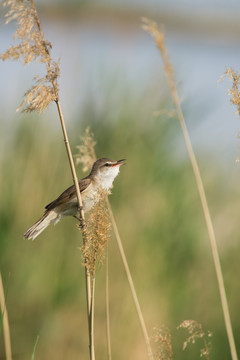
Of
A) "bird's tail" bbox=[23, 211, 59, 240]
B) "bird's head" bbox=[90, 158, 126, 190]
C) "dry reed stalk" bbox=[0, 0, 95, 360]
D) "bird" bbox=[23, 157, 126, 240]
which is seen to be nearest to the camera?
"dry reed stalk" bbox=[0, 0, 95, 360]

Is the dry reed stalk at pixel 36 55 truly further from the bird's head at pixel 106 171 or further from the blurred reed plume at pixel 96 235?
the bird's head at pixel 106 171

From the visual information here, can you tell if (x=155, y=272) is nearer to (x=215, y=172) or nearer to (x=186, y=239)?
(x=186, y=239)

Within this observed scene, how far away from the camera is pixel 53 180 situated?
268 cm

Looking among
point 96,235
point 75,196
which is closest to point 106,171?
point 75,196

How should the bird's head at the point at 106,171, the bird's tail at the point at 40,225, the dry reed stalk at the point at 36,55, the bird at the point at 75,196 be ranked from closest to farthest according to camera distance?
the dry reed stalk at the point at 36,55
the bird's tail at the point at 40,225
the bird at the point at 75,196
the bird's head at the point at 106,171

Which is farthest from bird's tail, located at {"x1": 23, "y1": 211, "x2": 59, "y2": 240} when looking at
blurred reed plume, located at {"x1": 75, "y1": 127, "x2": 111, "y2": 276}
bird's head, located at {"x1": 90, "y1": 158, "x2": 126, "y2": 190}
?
blurred reed plume, located at {"x1": 75, "y1": 127, "x2": 111, "y2": 276}

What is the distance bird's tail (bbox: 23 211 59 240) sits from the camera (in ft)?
7.36

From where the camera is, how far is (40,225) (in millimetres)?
2336

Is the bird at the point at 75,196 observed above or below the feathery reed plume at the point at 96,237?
above

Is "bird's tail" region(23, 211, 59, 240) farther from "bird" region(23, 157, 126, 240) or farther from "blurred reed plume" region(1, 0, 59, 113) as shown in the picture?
"blurred reed plume" region(1, 0, 59, 113)

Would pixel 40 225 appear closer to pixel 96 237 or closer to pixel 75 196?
pixel 75 196

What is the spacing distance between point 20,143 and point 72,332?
1010 mm

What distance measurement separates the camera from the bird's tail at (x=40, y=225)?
224 centimetres

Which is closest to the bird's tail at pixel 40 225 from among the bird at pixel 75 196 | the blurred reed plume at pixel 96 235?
the bird at pixel 75 196
